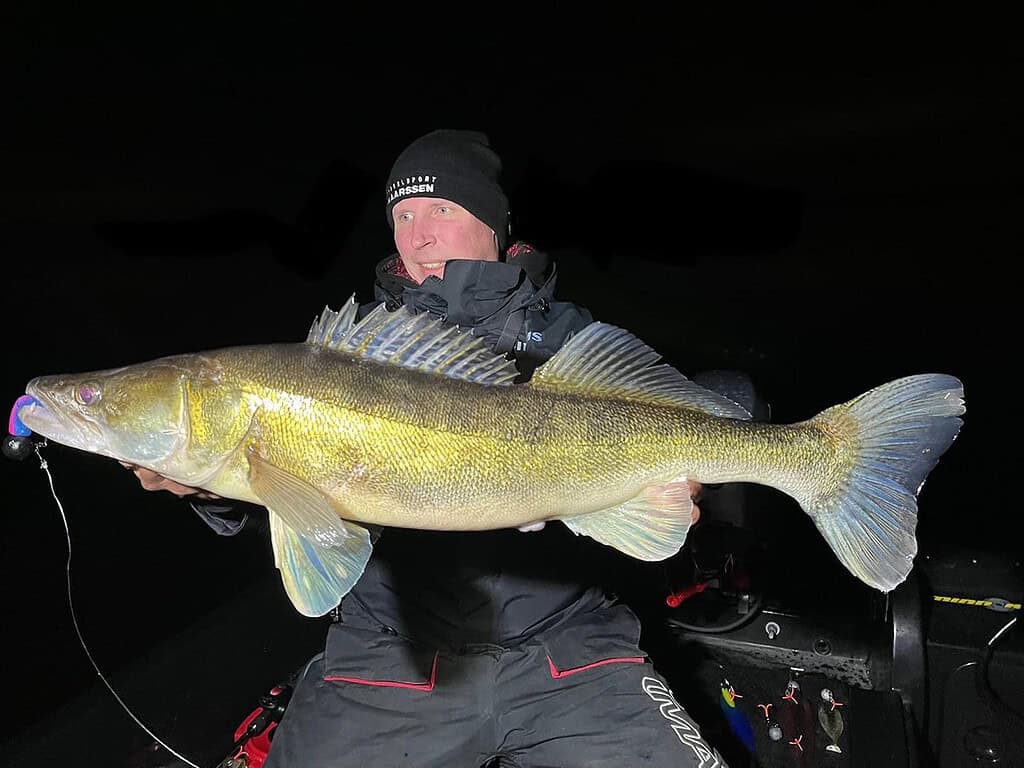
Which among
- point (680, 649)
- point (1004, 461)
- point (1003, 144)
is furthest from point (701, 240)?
point (680, 649)

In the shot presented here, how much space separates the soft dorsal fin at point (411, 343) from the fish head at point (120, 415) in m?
0.34

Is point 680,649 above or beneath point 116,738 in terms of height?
beneath

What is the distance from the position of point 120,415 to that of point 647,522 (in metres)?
1.25

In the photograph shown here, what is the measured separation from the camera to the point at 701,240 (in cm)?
1079

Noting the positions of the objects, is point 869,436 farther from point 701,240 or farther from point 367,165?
point 701,240

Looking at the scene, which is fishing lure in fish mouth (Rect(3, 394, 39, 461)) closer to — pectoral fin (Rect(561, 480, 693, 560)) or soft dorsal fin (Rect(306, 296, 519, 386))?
soft dorsal fin (Rect(306, 296, 519, 386))

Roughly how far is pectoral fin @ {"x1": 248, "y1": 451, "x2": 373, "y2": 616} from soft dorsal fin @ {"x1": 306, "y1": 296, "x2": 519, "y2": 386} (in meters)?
0.32

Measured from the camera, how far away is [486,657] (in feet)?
6.69

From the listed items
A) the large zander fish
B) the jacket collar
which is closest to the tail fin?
the large zander fish

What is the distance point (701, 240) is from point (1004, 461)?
519 cm

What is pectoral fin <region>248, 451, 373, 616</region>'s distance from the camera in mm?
1438

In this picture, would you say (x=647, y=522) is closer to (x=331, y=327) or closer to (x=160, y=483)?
(x=331, y=327)

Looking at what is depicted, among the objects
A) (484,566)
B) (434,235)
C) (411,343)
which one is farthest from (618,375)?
(434,235)

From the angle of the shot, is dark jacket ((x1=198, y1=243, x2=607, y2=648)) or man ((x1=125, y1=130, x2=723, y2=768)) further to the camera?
dark jacket ((x1=198, y1=243, x2=607, y2=648))
